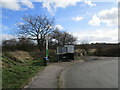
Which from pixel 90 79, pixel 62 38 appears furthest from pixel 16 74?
pixel 62 38

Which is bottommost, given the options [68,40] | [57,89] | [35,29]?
[57,89]

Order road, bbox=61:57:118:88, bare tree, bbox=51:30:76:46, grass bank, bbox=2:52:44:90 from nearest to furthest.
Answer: grass bank, bbox=2:52:44:90 < road, bbox=61:57:118:88 < bare tree, bbox=51:30:76:46

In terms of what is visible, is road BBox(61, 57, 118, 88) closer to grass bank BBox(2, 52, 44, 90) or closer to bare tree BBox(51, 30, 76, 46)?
grass bank BBox(2, 52, 44, 90)

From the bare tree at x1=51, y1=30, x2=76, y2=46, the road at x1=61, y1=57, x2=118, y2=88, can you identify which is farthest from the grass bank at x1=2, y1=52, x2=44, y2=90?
the bare tree at x1=51, y1=30, x2=76, y2=46

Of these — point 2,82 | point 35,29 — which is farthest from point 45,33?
point 2,82

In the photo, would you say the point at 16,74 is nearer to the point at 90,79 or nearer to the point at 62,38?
the point at 90,79

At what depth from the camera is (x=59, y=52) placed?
19.1 metres

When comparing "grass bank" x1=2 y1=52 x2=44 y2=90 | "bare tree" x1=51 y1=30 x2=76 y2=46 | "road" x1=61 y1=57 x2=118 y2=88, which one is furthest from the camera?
"bare tree" x1=51 y1=30 x2=76 y2=46

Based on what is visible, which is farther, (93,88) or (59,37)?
(59,37)

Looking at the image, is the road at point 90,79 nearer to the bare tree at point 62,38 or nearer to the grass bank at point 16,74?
the grass bank at point 16,74

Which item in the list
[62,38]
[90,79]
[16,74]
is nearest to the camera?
[90,79]

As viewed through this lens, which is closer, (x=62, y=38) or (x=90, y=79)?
(x=90, y=79)

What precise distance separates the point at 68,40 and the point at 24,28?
1864 cm

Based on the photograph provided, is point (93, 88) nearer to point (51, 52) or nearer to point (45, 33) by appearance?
point (51, 52)
